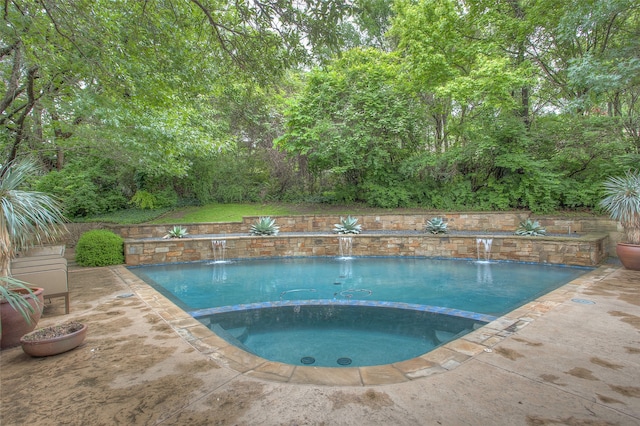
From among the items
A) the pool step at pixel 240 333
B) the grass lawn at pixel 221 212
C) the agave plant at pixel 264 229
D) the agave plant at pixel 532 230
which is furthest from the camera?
the grass lawn at pixel 221 212

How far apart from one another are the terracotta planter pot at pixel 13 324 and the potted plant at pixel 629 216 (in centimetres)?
836

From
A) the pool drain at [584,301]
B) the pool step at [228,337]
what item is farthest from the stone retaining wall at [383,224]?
the pool step at [228,337]

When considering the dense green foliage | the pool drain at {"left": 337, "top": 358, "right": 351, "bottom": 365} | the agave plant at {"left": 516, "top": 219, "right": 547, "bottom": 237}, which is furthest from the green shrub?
the agave plant at {"left": 516, "top": 219, "right": 547, "bottom": 237}

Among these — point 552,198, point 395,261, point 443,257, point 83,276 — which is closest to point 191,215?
point 83,276

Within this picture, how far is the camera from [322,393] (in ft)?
6.79

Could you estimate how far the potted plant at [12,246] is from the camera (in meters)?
2.76

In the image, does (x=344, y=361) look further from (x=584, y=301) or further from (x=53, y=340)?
(x=584, y=301)

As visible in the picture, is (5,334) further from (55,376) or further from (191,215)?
(191,215)

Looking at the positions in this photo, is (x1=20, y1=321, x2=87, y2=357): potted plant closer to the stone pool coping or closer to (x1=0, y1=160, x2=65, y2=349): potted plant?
(x1=0, y1=160, x2=65, y2=349): potted plant

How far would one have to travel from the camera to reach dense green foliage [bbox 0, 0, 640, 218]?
382 cm

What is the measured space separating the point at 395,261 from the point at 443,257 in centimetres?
126

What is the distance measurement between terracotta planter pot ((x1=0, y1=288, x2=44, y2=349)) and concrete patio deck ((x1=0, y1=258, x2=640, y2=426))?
0.11 m

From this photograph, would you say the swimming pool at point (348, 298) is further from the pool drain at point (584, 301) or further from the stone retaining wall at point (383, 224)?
the stone retaining wall at point (383, 224)

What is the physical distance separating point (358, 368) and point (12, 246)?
3.81 metres
